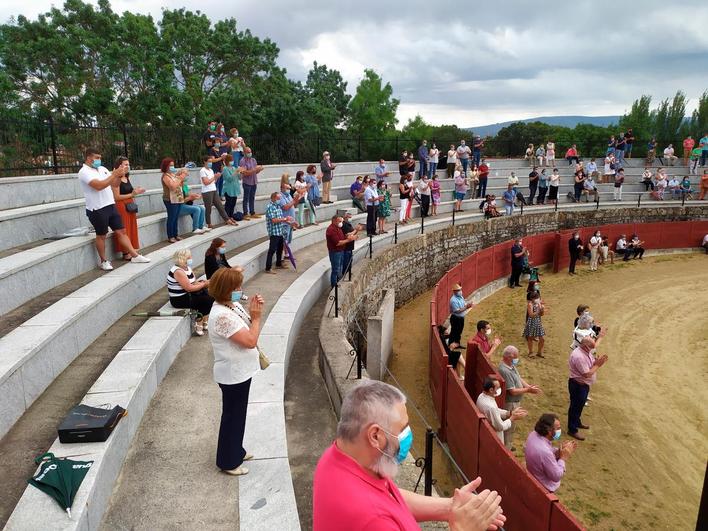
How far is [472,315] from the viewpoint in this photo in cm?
1688

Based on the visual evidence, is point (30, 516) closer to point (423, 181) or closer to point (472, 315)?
point (472, 315)

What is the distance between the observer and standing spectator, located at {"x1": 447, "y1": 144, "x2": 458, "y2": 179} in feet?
88.1

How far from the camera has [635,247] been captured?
2328cm

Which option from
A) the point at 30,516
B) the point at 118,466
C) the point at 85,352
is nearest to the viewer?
the point at 30,516

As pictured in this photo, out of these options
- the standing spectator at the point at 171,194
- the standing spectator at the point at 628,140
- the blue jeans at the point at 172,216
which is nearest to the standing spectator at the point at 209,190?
the standing spectator at the point at 171,194

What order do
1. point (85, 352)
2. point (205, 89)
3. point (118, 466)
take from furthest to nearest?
1. point (205, 89)
2. point (85, 352)
3. point (118, 466)

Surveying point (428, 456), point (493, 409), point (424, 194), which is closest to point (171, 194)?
point (493, 409)

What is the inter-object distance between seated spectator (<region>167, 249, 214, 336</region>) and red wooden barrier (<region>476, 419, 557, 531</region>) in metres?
4.14

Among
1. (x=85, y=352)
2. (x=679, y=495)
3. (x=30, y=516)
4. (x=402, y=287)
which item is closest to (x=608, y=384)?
(x=679, y=495)

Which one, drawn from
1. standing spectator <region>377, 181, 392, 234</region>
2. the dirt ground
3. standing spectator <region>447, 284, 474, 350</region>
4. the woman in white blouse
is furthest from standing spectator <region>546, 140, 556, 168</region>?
the woman in white blouse

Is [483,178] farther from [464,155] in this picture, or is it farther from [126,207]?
[126,207]

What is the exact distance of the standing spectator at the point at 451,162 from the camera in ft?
88.1

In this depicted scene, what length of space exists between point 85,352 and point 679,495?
8.18m

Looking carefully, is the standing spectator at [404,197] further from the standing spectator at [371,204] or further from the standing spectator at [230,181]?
the standing spectator at [230,181]
